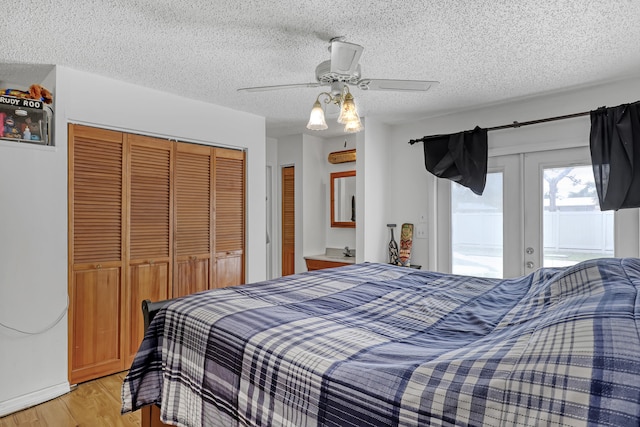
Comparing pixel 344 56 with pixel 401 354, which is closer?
pixel 401 354

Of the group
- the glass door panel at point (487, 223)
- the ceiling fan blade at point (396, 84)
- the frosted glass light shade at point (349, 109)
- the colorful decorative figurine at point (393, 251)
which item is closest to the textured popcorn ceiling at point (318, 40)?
the ceiling fan blade at point (396, 84)

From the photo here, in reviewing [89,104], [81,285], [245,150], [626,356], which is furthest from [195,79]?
[626,356]

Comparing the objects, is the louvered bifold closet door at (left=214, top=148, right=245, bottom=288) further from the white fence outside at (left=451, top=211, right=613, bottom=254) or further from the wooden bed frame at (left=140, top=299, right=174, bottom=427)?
the white fence outside at (left=451, top=211, right=613, bottom=254)

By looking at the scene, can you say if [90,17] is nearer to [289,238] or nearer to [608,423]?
[608,423]

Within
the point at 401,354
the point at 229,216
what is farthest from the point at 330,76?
the point at 229,216

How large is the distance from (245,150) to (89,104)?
4.92ft

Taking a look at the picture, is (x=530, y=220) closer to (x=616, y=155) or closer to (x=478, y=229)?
(x=478, y=229)

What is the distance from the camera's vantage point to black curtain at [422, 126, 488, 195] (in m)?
3.52

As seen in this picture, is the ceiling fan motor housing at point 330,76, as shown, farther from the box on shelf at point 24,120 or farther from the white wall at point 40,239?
the box on shelf at point 24,120

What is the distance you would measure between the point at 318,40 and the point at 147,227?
2.10 m

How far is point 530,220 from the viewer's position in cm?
331

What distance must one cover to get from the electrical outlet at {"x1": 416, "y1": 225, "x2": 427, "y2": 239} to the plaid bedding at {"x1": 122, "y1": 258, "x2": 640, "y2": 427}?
2184 millimetres

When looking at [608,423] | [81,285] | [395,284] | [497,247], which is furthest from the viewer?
[497,247]

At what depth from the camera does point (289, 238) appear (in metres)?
5.11
